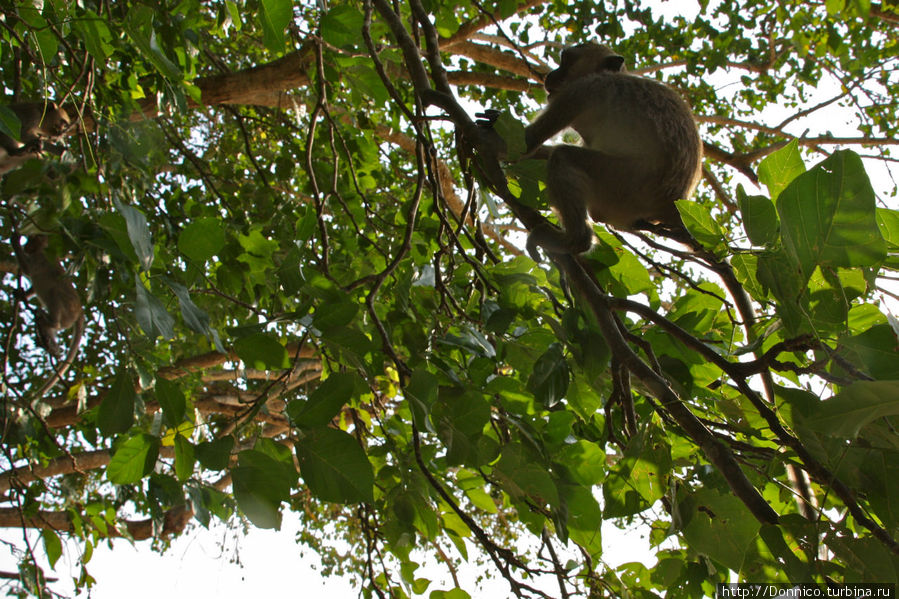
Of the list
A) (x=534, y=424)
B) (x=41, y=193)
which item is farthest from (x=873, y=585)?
(x=41, y=193)

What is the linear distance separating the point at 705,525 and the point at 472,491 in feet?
2.39

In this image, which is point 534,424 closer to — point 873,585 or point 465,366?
point 465,366

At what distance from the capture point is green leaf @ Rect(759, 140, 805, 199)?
1093mm

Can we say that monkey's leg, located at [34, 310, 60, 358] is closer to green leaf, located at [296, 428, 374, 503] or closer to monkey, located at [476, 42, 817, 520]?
green leaf, located at [296, 428, 374, 503]

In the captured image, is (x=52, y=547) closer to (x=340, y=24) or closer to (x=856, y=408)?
(x=340, y=24)

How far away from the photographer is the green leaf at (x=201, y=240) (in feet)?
4.06

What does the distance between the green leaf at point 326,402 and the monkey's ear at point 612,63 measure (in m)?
2.74

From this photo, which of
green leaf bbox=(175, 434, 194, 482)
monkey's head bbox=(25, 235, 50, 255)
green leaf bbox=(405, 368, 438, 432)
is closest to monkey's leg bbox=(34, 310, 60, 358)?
monkey's head bbox=(25, 235, 50, 255)

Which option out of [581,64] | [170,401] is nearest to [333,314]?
[170,401]

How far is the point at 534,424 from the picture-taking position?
1.56 meters

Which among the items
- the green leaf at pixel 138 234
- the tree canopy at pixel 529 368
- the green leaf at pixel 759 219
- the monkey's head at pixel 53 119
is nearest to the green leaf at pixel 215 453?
the tree canopy at pixel 529 368

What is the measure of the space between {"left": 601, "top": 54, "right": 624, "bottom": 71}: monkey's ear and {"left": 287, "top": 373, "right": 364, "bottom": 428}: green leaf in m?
2.74

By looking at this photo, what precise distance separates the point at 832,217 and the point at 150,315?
3.95ft

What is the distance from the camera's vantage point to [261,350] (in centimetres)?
122
